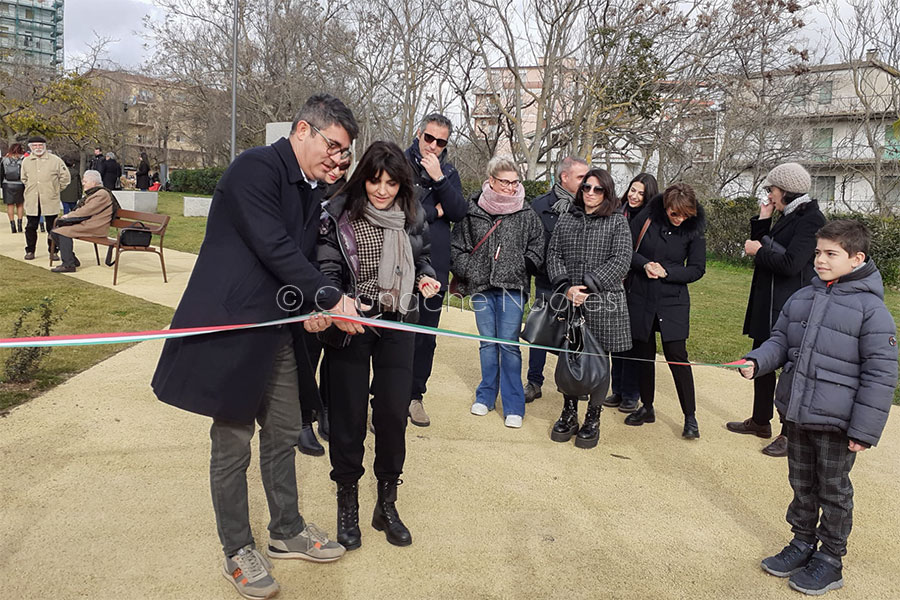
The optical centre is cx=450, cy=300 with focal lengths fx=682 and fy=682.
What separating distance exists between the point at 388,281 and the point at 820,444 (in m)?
2.04

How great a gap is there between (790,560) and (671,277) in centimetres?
211

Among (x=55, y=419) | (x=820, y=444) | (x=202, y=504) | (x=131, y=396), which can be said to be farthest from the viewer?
(x=131, y=396)

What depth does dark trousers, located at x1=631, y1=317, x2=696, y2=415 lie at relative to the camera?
4.73m

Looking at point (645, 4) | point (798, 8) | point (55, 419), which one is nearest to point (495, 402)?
point (55, 419)

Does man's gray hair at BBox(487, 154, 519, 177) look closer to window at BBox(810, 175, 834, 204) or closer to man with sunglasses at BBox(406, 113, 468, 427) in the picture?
man with sunglasses at BBox(406, 113, 468, 427)

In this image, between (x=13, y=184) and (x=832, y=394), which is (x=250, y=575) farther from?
(x=13, y=184)

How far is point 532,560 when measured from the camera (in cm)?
308

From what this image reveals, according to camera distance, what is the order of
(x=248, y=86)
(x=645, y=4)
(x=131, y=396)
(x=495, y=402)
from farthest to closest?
(x=248, y=86), (x=645, y=4), (x=495, y=402), (x=131, y=396)

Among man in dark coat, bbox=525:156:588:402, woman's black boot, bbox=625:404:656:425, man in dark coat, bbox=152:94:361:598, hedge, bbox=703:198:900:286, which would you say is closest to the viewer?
man in dark coat, bbox=152:94:361:598

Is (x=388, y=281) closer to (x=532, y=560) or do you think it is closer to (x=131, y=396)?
(x=532, y=560)

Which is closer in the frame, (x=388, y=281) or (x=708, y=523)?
(x=388, y=281)

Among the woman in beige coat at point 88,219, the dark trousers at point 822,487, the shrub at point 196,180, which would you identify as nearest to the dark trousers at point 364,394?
the dark trousers at point 822,487

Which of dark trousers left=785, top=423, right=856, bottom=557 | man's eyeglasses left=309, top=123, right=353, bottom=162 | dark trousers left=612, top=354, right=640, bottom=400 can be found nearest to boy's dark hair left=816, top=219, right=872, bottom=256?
dark trousers left=785, top=423, right=856, bottom=557

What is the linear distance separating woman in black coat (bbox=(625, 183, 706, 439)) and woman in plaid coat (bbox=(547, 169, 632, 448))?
0.95 ft
